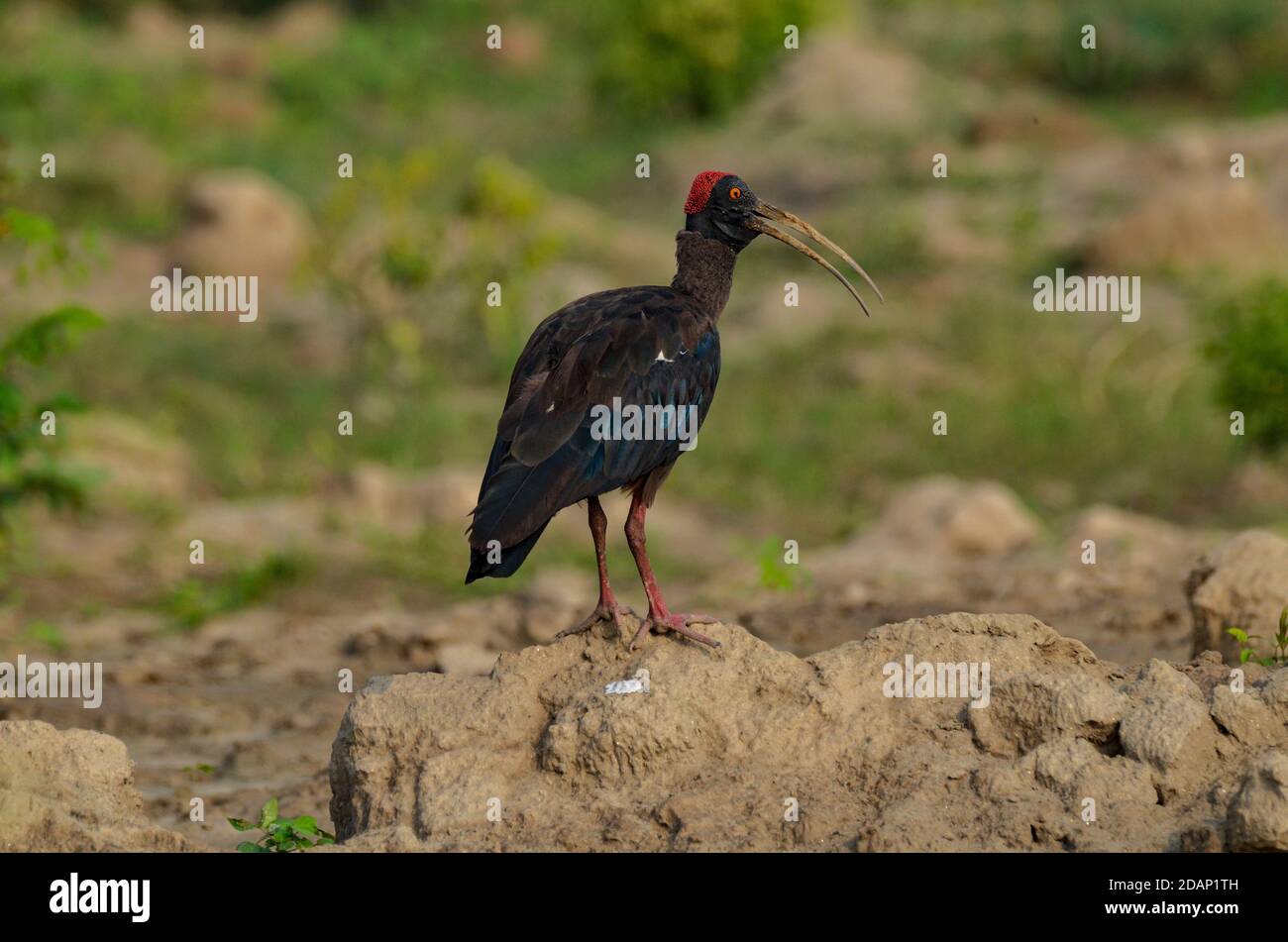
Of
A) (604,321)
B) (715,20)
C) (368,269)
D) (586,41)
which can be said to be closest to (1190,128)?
(715,20)

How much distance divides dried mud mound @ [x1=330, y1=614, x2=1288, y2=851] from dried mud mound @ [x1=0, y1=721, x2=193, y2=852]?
0.65m

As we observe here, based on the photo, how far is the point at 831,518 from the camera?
13539mm

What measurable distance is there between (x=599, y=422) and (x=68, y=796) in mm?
1972

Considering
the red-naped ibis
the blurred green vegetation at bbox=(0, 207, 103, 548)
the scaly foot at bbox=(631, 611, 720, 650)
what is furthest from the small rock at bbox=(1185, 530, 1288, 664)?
the blurred green vegetation at bbox=(0, 207, 103, 548)

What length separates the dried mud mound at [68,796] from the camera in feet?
17.9

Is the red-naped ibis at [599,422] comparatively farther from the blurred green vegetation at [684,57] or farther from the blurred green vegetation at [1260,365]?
the blurred green vegetation at [684,57]

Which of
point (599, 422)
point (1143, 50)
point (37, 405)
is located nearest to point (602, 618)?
point (599, 422)

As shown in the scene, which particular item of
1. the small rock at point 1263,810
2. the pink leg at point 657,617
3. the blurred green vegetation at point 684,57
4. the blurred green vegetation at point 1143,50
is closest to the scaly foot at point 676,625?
the pink leg at point 657,617

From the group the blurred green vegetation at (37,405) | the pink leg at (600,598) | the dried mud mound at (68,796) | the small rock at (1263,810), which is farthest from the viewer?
the blurred green vegetation at (37,405)

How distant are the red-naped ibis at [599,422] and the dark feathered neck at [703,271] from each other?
0.13 metres

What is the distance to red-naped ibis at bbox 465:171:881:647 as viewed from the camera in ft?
18.8

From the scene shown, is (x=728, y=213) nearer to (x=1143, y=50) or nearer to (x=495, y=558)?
(x=495, y=558)

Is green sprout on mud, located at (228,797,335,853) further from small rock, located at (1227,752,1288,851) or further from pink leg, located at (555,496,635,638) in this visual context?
small rock, located at (1227,752,1288,851)
